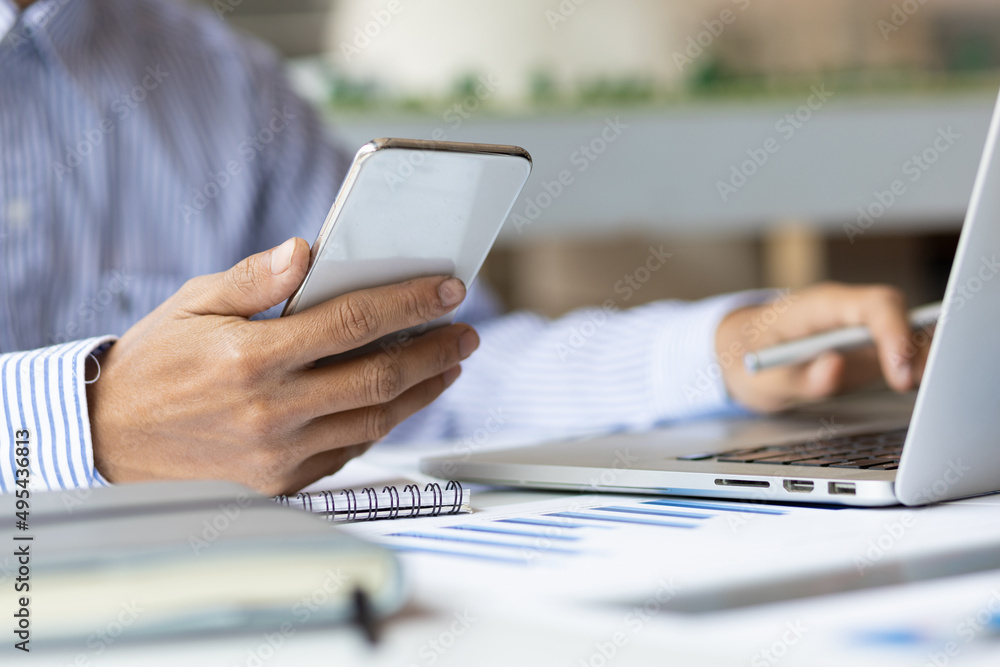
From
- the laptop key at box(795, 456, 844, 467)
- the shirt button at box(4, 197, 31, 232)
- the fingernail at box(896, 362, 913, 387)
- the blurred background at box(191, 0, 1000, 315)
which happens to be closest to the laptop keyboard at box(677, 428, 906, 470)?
the laptop key at box(795, 456, 844, 467)

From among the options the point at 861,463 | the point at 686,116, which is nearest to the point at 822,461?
the point at 861,463

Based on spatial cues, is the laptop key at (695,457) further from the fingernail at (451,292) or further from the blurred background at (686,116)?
the blurred background at (686,116)

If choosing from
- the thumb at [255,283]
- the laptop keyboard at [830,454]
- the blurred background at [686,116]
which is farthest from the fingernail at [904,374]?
the blurred background at [686,116]

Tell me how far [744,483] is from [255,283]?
0.83 feet

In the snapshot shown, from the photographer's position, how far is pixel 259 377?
0.48 metres

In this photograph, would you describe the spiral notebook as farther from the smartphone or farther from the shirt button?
the shirt button

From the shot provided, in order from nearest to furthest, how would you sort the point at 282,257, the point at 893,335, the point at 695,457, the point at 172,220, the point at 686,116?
1. the point at 282,257
2. the point at 695,457
3. the point at 893,335
4. the point at 172,220
5. the point at 686,116

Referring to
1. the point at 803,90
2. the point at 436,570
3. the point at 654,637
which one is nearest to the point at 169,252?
the point at 436,570

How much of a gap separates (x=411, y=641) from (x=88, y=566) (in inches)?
3.7

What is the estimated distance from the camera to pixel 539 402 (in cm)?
93

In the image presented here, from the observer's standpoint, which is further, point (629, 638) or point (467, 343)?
point (467, 343)

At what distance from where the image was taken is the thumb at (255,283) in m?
0.44

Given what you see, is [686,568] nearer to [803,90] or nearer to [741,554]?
[741,554]

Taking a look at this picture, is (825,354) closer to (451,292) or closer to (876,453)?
(876,453)
